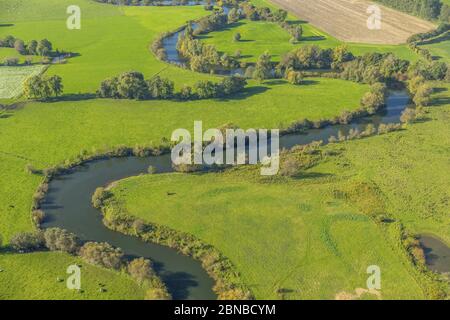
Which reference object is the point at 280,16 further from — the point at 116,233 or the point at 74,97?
the point at 116,233

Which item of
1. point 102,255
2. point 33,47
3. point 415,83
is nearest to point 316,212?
point 102,255

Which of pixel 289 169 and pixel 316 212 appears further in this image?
pixel 289 169

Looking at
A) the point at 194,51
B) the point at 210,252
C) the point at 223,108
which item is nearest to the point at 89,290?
the point at 210,252

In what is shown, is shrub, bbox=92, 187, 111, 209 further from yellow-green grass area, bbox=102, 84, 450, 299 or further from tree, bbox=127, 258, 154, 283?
tree, bbox=127, 258, 154, 283

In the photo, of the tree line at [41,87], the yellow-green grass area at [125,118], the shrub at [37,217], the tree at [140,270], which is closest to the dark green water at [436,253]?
the tree at [140,270]

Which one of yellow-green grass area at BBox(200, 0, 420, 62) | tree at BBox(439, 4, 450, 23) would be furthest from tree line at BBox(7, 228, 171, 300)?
tree at BBox(439, 4, 450, 23)

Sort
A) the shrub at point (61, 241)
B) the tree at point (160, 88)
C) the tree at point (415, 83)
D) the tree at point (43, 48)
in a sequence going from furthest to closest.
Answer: the tree at point (43, 48) < the tree at point (415, 83) < the tree at point (160, 88) < the shrub at point (61, 241)

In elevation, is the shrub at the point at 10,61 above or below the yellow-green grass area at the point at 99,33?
below

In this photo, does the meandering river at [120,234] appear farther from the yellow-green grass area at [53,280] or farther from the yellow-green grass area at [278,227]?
the yellow-green grass area at [53,280]
